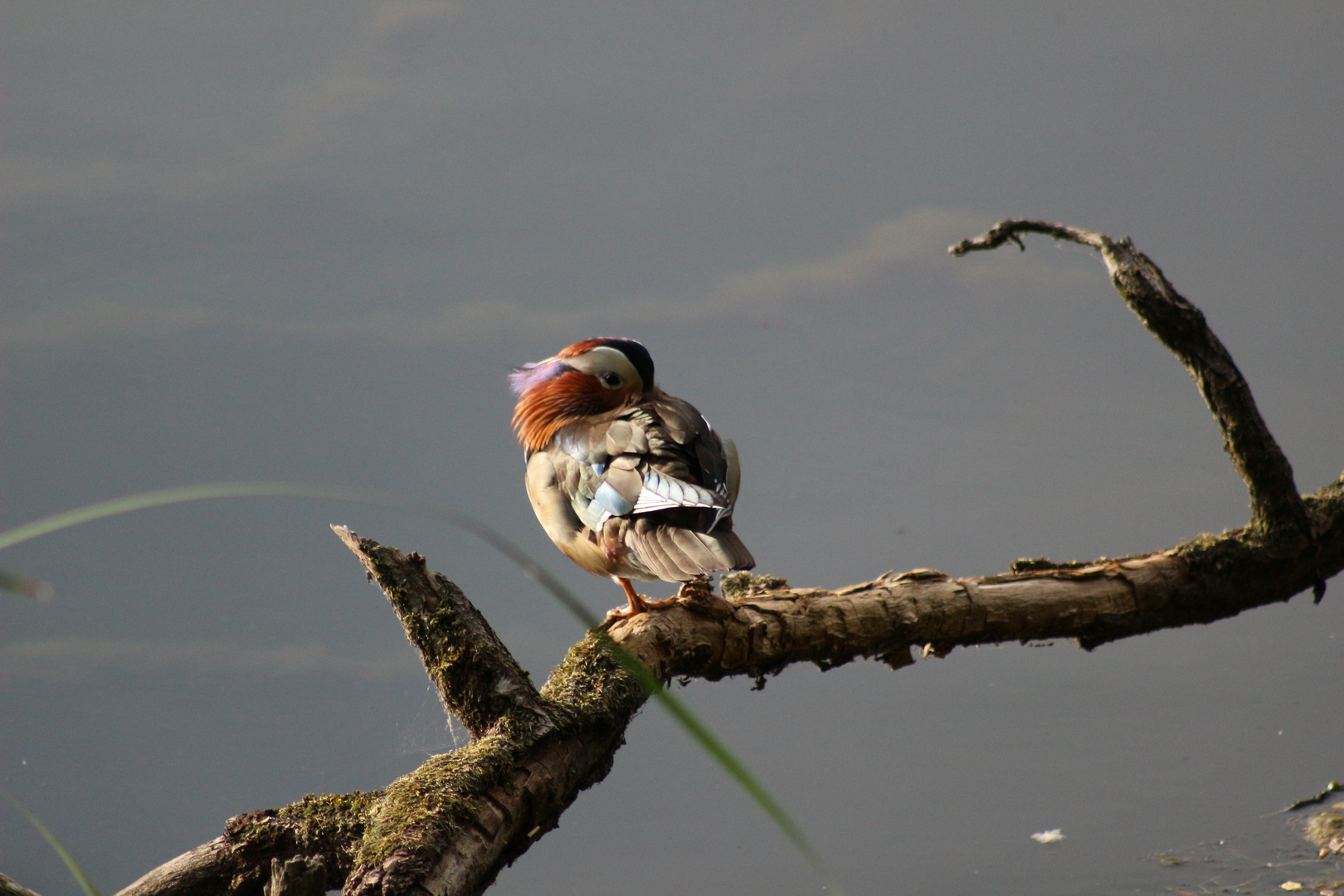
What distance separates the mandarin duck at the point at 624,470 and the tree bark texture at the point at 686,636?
286 millimetres

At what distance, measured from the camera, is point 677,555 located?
7.25 ft

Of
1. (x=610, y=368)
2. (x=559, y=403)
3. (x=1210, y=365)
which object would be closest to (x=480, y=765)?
(x=559, y=403)

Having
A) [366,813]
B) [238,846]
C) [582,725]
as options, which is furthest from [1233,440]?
[238,846]

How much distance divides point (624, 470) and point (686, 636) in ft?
1.80

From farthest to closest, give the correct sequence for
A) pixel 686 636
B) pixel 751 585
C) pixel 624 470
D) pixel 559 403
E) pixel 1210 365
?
pixel 751 585
pixel 1210 365
pixel 559 403
pixel 686 636
pixel 624 470

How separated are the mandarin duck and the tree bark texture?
29 cm

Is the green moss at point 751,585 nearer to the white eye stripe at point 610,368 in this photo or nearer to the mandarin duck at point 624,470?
the mandarin duck at point 624,470

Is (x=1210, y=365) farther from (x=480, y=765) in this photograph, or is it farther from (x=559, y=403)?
(x=480, y=765)

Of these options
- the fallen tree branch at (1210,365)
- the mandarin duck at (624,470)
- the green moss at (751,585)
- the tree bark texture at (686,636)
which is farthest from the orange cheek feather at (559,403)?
the fallen tree branch at (1210,365)

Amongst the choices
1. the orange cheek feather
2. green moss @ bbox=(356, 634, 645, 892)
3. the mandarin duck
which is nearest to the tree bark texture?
green moss @ bbox=(356, 634, 645, 892)

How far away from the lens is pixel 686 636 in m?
2.74

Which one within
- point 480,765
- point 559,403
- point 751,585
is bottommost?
point 480,765

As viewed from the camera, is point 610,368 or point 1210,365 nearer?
point 610,368

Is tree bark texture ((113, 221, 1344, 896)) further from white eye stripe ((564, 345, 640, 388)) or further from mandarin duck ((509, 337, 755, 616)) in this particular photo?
white eye stripe ((564, 345, 640, 388))
